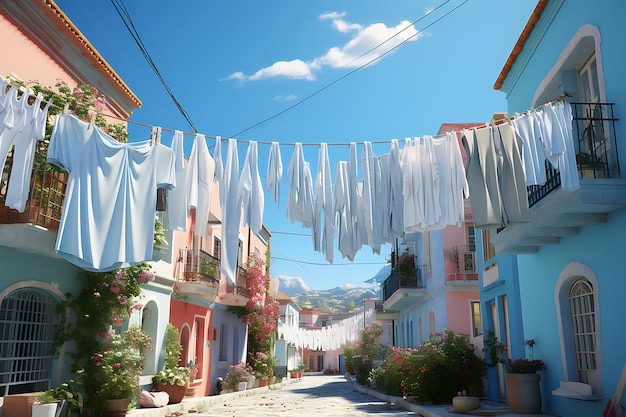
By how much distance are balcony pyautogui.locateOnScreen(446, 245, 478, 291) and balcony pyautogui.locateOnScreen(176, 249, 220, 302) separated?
8.15 m

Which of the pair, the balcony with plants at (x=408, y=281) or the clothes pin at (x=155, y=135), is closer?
the clothes pin at (x=155, y=135)

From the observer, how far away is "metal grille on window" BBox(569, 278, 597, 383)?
29.9ft

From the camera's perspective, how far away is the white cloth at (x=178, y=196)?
7621 mm

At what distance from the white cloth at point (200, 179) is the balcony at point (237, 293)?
45.9ft

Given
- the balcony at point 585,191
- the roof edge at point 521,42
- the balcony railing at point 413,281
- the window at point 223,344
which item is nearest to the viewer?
the balcony at point 585,191

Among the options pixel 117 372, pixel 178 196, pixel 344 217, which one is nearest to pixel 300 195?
pixel 344 217

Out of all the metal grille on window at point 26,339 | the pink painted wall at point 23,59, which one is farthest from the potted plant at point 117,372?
the pink painted wall at point 23,59

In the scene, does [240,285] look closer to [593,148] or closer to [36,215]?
[36,215]

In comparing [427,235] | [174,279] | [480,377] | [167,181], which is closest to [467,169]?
[167,181]

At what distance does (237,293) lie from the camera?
2205 cm

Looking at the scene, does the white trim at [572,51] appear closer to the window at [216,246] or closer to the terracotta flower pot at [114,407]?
the terracotta flower pot at [114,407]

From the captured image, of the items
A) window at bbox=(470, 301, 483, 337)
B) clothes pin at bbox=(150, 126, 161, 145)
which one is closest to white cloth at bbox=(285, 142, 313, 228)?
clothes pin at bbox=(150, 126, 161, 145)

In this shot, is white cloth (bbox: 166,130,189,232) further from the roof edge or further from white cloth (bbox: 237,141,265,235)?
the roof edge

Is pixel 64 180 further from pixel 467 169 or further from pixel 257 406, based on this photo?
pixel 257 406
